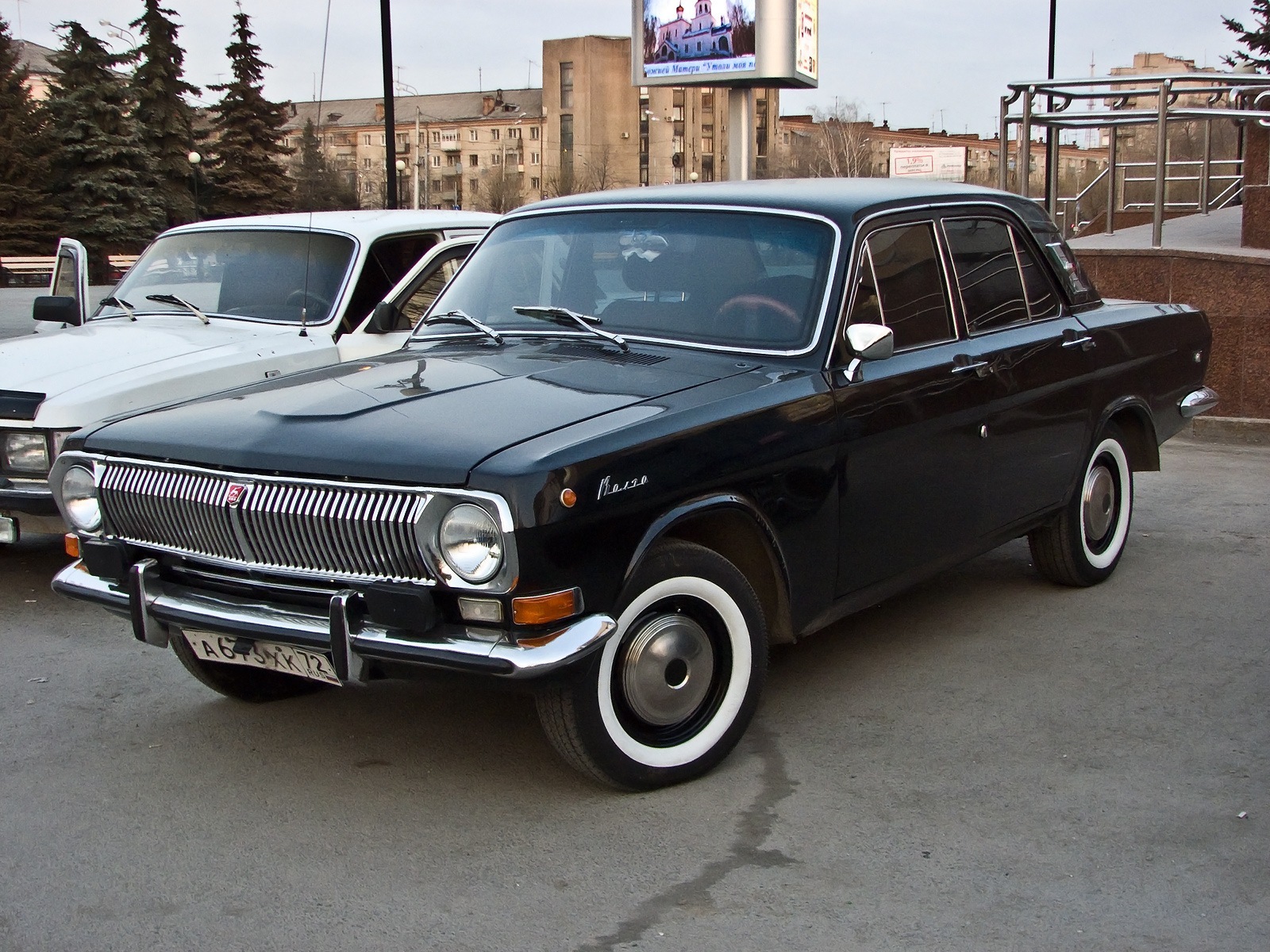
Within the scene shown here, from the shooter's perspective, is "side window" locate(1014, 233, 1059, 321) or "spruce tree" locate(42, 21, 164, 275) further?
"spruce tree" locate(42, 21, 164, 275)

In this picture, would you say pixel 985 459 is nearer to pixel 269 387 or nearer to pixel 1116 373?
pixel 1116 373

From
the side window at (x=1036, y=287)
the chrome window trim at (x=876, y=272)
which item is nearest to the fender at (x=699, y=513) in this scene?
the chrome window trim at (x=876, y=272)

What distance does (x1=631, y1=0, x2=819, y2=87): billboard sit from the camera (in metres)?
31.2

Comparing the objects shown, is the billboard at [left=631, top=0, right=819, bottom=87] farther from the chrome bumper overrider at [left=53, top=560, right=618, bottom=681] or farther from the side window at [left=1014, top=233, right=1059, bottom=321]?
the chrome bumper overrider at [left=53, top=560, right=618, bottom=681]

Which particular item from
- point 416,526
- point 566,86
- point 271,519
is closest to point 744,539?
point 416,526

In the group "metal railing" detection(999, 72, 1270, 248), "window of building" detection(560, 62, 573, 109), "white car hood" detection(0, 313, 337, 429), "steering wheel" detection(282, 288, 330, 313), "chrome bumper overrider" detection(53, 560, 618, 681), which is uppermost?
"window of building" detection(560, 62, 573, 109)

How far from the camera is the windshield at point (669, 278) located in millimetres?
4641

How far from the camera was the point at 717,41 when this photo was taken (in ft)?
103

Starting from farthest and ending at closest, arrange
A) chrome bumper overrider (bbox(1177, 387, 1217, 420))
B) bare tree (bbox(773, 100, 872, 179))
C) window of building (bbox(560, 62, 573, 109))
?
window of building (bbox(560, 62, 573, 109)) < bare tree (bbox(773, 100, 872, 179)) < chrome bumper overrider (bbox(1177, 387, 1217, 420))

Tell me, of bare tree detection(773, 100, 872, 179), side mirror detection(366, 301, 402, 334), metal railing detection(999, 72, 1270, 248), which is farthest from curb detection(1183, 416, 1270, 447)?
bare tree detection(773, 100, 872, 179)

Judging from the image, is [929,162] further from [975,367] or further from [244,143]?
[975,367]

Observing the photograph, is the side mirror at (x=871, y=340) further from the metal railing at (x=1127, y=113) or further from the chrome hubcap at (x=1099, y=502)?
the metal railing at (x=1127, y=113)

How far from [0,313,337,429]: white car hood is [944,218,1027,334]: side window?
3259mm

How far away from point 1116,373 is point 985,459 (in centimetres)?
A: 132
